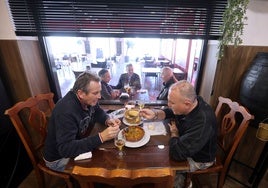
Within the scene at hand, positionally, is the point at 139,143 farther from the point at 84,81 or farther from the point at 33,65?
the point at 33,65

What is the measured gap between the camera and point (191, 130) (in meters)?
1.19

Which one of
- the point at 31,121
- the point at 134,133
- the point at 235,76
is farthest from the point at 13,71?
the point at 235,76

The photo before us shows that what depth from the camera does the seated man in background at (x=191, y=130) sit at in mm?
1134

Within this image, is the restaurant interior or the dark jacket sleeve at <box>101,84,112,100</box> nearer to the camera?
the restaurant interior

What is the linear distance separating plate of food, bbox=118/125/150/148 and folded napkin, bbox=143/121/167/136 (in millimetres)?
73

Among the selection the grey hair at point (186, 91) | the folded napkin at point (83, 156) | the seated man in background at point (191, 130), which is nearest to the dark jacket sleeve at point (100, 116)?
the folded napkin at point (83, 156)

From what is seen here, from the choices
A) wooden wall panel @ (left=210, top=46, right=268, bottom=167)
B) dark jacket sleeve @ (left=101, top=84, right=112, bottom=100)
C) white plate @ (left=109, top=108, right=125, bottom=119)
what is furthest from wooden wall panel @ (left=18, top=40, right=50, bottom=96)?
wooden wall panel @ (left=210, top=46, right=268, bottom=167)

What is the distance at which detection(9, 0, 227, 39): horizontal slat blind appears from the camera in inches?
64.4

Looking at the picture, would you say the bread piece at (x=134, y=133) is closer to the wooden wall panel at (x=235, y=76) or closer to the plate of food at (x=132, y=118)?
the plate of food at (x=132, y=118)

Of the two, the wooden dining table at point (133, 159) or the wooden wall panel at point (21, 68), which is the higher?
the wooden wall panel at point (21, 68)

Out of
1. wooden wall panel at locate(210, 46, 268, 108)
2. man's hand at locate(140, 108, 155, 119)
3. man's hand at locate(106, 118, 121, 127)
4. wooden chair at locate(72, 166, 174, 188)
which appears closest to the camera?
wooden chair at locate(72, 166, 174, 188)

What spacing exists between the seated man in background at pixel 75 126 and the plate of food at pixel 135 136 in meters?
0.11

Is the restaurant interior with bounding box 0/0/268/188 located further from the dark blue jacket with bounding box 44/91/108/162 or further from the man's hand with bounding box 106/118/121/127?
the dark blue jacket with bounding box 44/91/108/162

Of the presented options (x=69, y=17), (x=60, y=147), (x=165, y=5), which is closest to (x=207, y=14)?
(x=165, y=5)
